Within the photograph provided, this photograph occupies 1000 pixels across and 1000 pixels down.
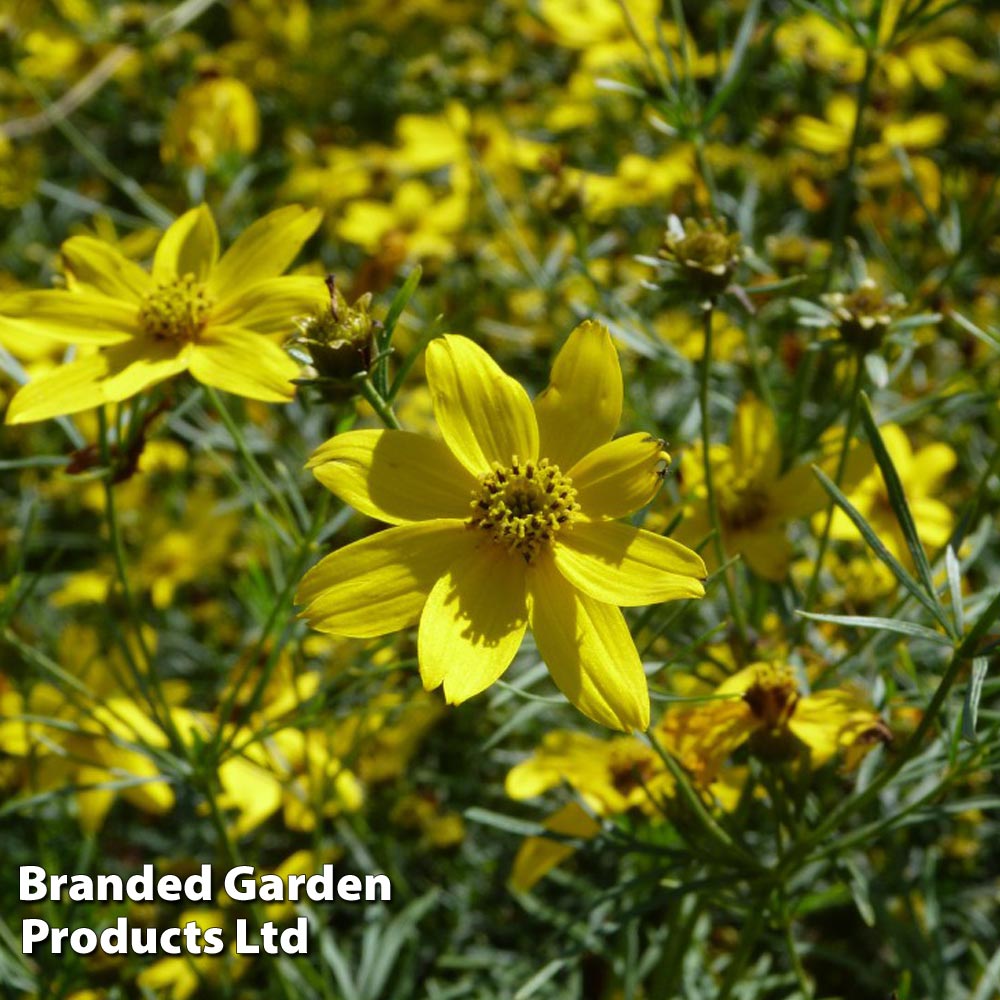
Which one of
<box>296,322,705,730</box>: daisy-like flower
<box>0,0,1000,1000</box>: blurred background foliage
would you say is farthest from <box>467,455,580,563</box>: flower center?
<box>0,0,1000,1000</box>: blurred background foliage

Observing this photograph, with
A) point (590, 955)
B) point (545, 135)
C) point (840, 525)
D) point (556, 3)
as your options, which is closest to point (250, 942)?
point (590, 955)

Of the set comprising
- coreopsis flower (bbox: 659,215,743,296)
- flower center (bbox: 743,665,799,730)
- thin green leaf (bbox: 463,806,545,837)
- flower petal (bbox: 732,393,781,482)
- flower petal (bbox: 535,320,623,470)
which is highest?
coreopsis flower (bbox: 659,215,743,296)

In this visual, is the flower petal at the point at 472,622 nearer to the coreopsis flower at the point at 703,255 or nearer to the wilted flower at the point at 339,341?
the wilted flower at the point at 339,341

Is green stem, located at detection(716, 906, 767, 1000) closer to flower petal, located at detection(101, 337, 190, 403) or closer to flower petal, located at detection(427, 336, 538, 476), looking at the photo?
flower petal, located at detection(427, 336, 538, 476)

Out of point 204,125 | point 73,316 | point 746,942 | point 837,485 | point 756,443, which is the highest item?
point 204,125

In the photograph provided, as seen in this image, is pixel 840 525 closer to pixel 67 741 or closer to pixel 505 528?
pixel 505 528

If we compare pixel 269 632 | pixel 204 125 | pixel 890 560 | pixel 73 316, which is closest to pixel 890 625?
pixel 890 560

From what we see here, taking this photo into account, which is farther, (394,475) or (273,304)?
(273,304)

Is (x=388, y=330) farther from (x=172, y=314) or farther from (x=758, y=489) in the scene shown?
(x=758, y=489)
